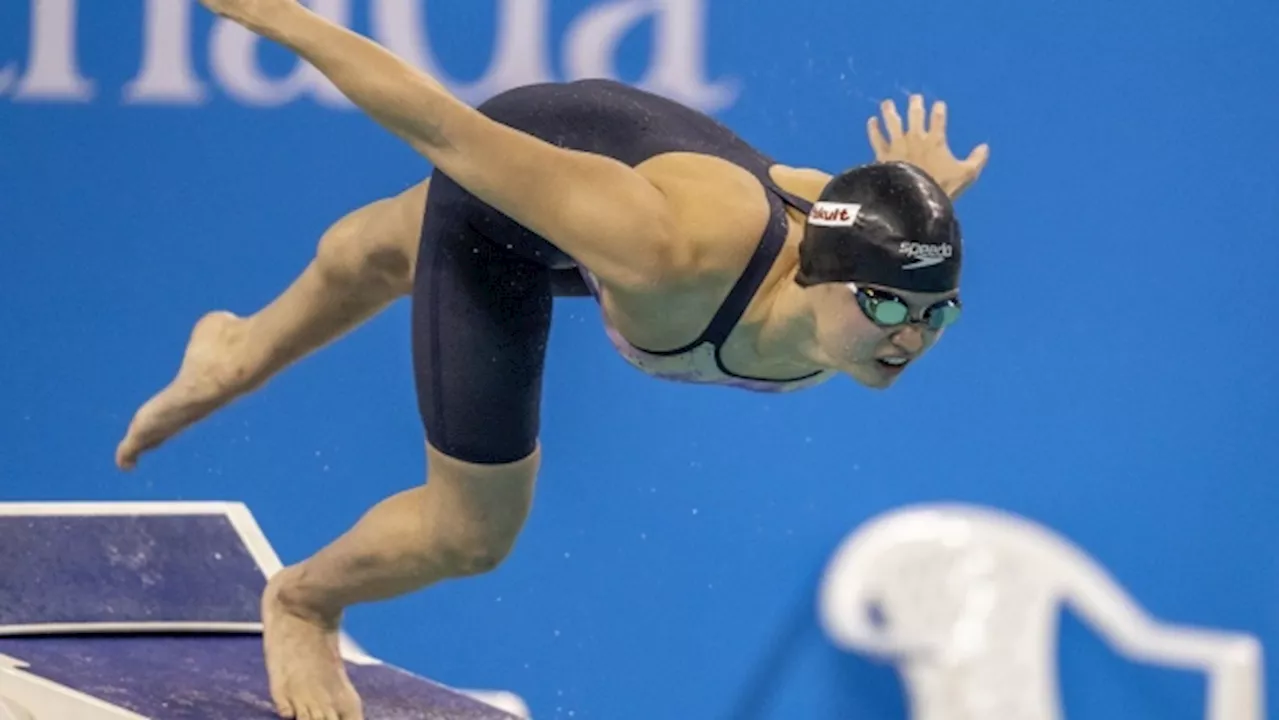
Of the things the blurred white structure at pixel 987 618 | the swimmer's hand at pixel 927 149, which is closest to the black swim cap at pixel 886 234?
the swimmer's hand at pixel 927 149

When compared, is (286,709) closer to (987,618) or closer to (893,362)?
(893,362)

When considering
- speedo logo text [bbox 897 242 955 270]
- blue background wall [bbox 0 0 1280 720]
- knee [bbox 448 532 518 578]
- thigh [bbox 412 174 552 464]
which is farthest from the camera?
blue background wall [bbox 0 0 1280 720]

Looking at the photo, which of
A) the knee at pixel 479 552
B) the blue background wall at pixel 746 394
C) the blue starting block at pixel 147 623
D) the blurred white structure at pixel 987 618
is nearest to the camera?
the knee at pixel 479 552

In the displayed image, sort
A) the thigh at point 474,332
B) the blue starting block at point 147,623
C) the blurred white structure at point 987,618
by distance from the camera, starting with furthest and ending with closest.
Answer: the blurred white structure at point 987,618, the blue starting block at point 147,623, the thigh at point 474,332

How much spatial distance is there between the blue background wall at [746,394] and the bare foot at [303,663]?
1192mm

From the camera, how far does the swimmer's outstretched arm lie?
159 centimetres

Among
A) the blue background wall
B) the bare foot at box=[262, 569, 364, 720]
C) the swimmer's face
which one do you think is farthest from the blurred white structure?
the swimmer's face

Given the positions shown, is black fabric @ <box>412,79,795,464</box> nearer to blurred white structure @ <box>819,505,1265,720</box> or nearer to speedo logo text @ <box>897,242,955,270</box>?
speedo logo text @ <box>897,242,955,270</box>

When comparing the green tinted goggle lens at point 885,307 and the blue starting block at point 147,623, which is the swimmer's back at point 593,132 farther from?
the blue starting block at point 147,623

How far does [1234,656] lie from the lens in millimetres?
3070

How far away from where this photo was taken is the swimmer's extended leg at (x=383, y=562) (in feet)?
6.44

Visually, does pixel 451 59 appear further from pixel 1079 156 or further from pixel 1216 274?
pixel 1216 274

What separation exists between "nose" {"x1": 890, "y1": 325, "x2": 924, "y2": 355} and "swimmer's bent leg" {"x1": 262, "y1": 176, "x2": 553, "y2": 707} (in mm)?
471

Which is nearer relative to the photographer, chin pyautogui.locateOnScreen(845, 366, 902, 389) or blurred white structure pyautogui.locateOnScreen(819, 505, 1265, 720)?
chin pyautogui.locateOnScreen(845, 366, 902, 389)
